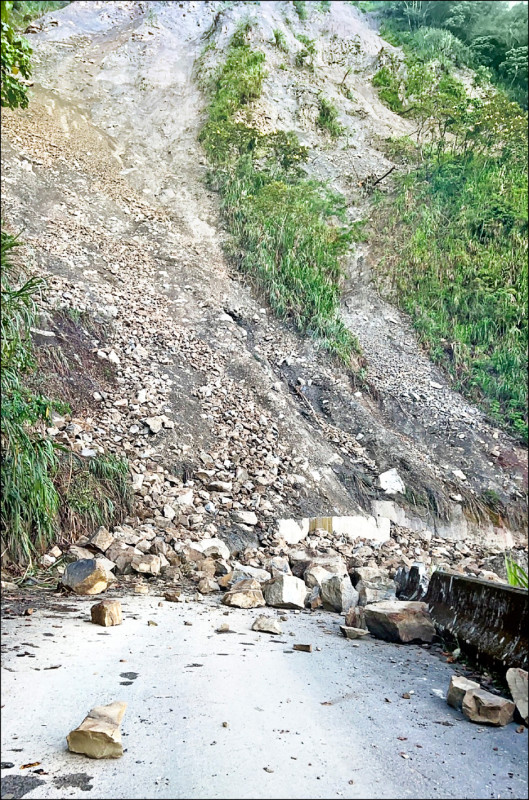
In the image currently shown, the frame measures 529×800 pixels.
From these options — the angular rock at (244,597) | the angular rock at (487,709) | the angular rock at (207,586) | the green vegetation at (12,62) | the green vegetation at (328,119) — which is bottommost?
the angular rock at (207,586)

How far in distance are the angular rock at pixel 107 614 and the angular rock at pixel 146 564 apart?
1.30 m

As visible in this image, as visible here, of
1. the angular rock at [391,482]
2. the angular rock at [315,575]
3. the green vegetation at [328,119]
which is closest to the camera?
the angular rock at [315,575]

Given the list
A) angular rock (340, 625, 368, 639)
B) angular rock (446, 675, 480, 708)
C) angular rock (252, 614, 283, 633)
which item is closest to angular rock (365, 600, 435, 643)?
angular rock (340, 625, 368, 639)

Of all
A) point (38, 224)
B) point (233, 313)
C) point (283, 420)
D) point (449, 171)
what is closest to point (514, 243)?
point (449, 171)

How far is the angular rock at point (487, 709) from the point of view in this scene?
1866 millimetres

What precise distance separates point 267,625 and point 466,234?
11.4 metres

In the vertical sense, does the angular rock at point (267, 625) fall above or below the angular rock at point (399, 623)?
below

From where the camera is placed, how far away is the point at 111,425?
618cm

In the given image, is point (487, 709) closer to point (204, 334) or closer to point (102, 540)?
point (102, 540)

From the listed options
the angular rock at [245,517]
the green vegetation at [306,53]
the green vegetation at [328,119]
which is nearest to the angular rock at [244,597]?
the angular rock at [245,517]

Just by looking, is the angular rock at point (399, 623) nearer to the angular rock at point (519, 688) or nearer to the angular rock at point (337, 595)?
the angular rock at point (337, 595)

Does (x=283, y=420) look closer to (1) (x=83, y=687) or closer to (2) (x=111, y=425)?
(2) (x=111, y=425)

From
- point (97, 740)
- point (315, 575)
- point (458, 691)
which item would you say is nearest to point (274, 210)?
point (315, 575)

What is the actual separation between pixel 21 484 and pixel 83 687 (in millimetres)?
2078
